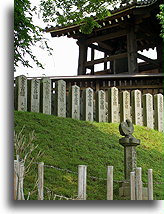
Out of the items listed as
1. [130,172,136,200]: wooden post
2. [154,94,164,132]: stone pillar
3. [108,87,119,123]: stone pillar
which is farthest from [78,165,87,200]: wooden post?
[154,94,164,132]: stone pillar

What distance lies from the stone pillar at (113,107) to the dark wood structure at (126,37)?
21.9 inches

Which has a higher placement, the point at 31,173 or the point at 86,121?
the point at 86,121

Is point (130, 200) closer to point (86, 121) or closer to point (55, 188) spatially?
point (55, 188)

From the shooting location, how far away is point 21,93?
14.0 ft

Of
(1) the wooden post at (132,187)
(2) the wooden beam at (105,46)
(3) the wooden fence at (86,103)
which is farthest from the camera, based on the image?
(2) the wooden beam at (105,46)

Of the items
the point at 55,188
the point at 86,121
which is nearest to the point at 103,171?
the point at 55,188

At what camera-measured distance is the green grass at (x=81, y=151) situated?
2.93 metres

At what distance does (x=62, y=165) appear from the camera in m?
3.17

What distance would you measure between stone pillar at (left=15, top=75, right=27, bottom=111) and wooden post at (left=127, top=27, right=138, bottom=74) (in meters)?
1.94

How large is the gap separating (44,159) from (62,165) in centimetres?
17

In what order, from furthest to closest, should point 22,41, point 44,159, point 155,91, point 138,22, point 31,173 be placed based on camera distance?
1. point 155,91
2. point 138,22
3. point 22,41
4. point 44,159
5. point 31,173

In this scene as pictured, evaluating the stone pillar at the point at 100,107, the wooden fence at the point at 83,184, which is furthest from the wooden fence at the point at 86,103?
the wooden fence at the point at 83,184

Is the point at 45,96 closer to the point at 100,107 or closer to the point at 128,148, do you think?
the point at 100,107

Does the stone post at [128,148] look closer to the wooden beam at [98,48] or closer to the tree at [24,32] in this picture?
the tree at [24,32]
